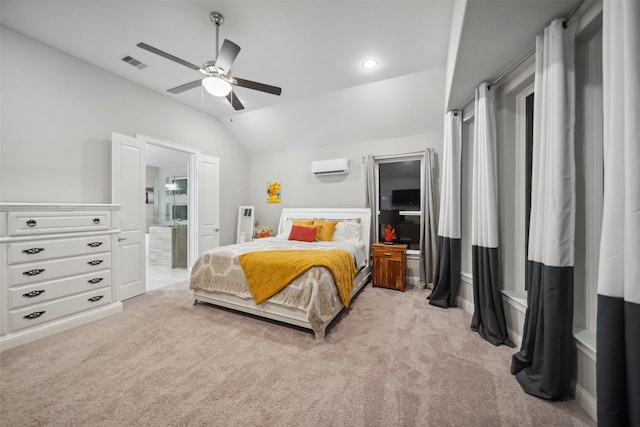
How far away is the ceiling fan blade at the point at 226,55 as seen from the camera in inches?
76.7

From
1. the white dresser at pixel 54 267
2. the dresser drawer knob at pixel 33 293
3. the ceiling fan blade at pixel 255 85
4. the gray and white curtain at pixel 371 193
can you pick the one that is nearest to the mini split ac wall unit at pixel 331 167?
the gray and white curtain at pixel 371 193

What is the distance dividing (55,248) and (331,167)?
371 centimetres

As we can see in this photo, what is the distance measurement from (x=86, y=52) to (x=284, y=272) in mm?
3531

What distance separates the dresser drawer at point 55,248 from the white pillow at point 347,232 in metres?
3.04

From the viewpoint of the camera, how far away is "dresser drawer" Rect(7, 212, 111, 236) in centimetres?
205

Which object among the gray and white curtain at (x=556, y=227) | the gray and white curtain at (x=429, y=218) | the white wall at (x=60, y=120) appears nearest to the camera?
the gray and white curtain at (x=556, y=227)

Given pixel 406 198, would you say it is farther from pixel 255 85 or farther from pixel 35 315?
pixel 35 315

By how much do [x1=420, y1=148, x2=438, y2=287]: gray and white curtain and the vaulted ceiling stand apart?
0.61 m

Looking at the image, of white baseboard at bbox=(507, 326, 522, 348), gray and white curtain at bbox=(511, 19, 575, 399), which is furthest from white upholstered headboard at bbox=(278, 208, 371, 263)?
gray and white curtain at bbox=(511, 19, 575, 399)

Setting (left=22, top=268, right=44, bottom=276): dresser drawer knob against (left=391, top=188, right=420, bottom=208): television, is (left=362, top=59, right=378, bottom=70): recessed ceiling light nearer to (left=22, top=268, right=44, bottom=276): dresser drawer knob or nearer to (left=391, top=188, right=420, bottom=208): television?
(left=391, top=188, right=420, bottom=208): television

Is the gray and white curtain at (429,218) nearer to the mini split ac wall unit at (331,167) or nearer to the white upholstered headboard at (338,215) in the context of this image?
the white upholstered headboard at (338,215)

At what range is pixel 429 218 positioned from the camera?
362 centimetres

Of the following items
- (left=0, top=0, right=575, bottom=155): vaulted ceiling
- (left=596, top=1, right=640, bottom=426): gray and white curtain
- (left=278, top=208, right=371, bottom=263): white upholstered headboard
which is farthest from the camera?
(left=278, top=208, right=371, bottom=263): white upholstered headboard

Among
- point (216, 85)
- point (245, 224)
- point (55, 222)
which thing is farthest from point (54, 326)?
point (245, 224)
